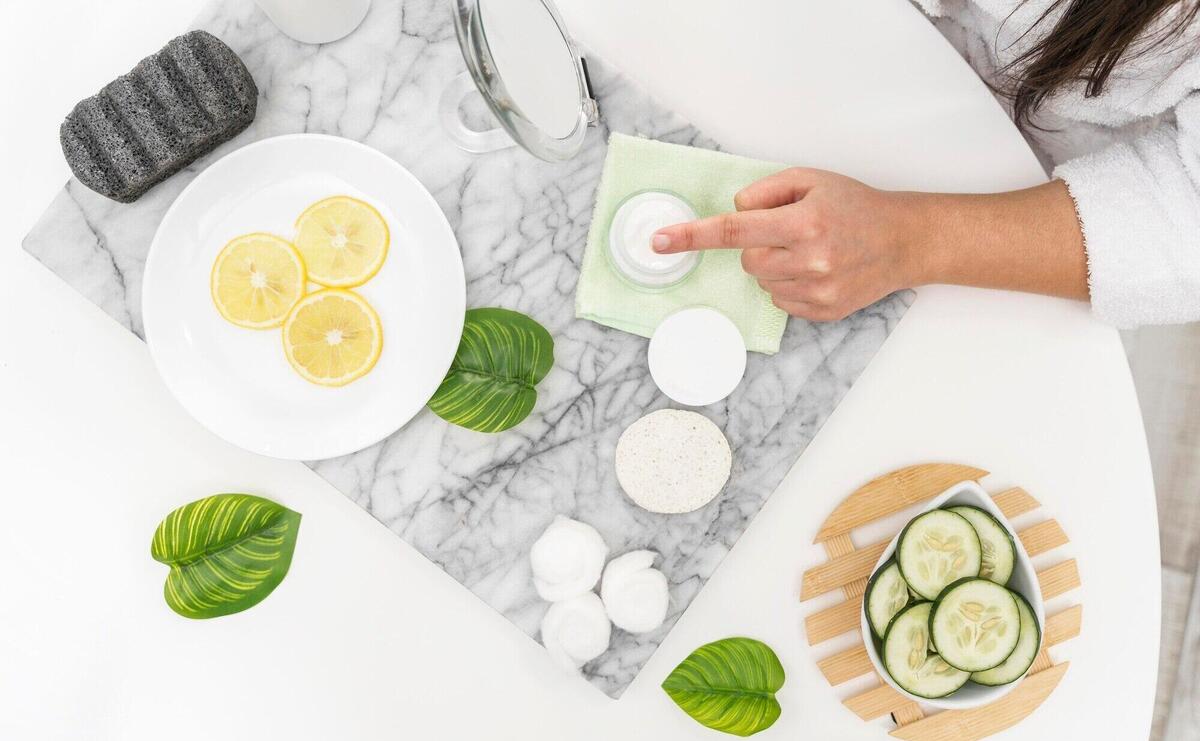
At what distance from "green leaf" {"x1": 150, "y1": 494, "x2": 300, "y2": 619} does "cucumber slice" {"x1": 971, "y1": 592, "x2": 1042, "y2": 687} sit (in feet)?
2.38

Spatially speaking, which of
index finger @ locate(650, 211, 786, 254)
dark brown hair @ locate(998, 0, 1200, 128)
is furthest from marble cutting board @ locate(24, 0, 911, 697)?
dark brown hair @ locate(998, 0, 1200, 128)

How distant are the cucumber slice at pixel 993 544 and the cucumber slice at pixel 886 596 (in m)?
0.08

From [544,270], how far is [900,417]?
423 millimetres

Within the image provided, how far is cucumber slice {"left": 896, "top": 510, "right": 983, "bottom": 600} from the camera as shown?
78 centimetres

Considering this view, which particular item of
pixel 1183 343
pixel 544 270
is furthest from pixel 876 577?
pixel 1183 343

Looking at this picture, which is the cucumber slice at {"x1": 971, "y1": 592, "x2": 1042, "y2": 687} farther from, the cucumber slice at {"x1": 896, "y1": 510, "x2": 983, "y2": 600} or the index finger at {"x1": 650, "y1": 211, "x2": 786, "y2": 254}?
the index finger at {"x1": 650, "y1": 211, "x2": 786, "y2": 254}

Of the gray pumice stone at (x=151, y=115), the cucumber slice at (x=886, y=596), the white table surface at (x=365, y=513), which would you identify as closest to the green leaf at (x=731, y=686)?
the white table surface at (x=365, y=513)

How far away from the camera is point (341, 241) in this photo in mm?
861

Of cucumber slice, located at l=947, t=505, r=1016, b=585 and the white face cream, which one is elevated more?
the white face cream

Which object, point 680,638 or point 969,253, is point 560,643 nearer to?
point 680,638

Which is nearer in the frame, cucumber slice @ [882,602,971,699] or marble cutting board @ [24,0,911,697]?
cucumber slice @ [882,602,971,699]

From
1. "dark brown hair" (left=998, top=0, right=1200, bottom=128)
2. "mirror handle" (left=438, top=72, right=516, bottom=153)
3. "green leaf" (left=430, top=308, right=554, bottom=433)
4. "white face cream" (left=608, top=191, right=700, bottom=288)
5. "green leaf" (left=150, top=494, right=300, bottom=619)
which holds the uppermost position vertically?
"dark brown hair" (left=998, top=0, right=1200, bottom=128)

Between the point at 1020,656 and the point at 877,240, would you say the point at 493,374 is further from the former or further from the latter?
the point at 1020,656

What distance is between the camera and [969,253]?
83cm
